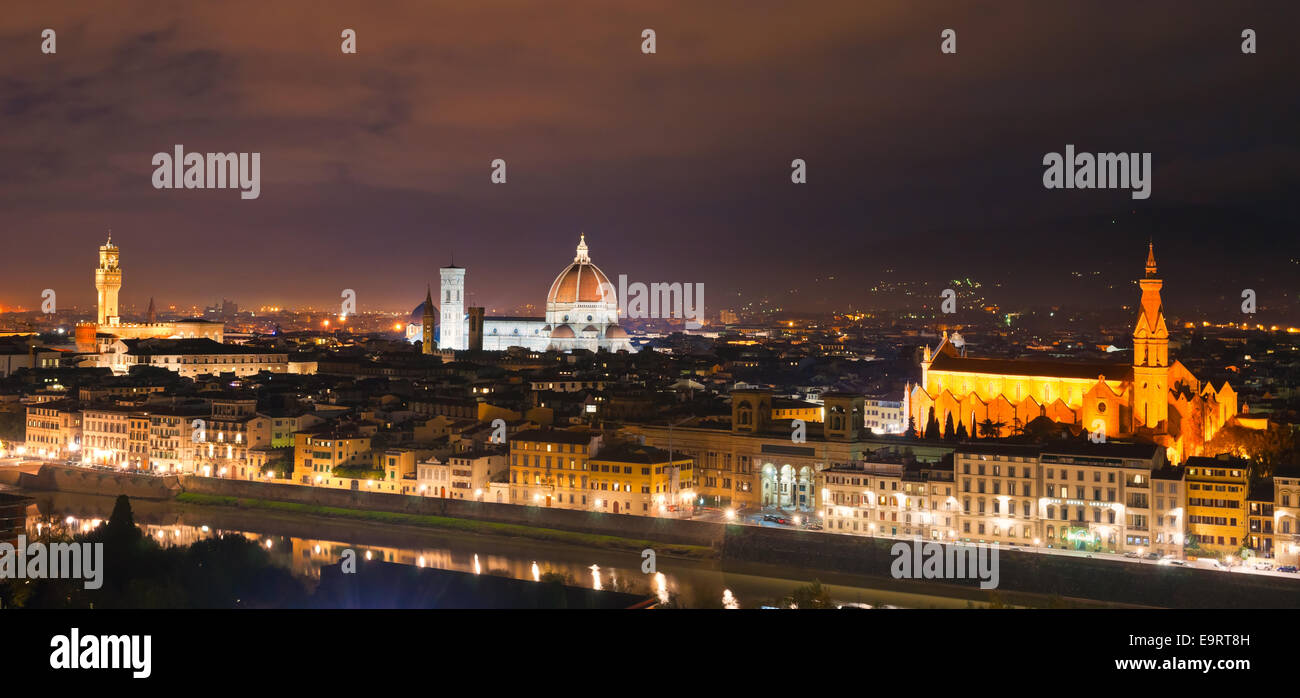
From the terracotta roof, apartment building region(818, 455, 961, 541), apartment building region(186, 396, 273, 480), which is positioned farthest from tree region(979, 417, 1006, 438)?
apartment building region(186, 396, 273, 480)

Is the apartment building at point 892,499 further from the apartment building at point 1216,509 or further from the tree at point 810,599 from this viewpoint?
the tree at point 810,599

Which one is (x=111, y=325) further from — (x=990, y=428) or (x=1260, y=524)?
(x=1260, y=524)

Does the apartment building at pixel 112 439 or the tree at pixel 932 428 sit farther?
the apartment building at pixel 112 439

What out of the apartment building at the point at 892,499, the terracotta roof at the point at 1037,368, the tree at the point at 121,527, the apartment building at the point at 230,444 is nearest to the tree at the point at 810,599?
the apartment building at the point at 892,499

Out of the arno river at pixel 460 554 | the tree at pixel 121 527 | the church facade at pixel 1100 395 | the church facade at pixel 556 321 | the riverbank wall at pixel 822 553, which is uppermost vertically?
the church facade at pixel 556 321

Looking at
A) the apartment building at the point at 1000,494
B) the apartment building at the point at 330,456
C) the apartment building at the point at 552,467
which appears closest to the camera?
the apartment building at the point at 1000,494
